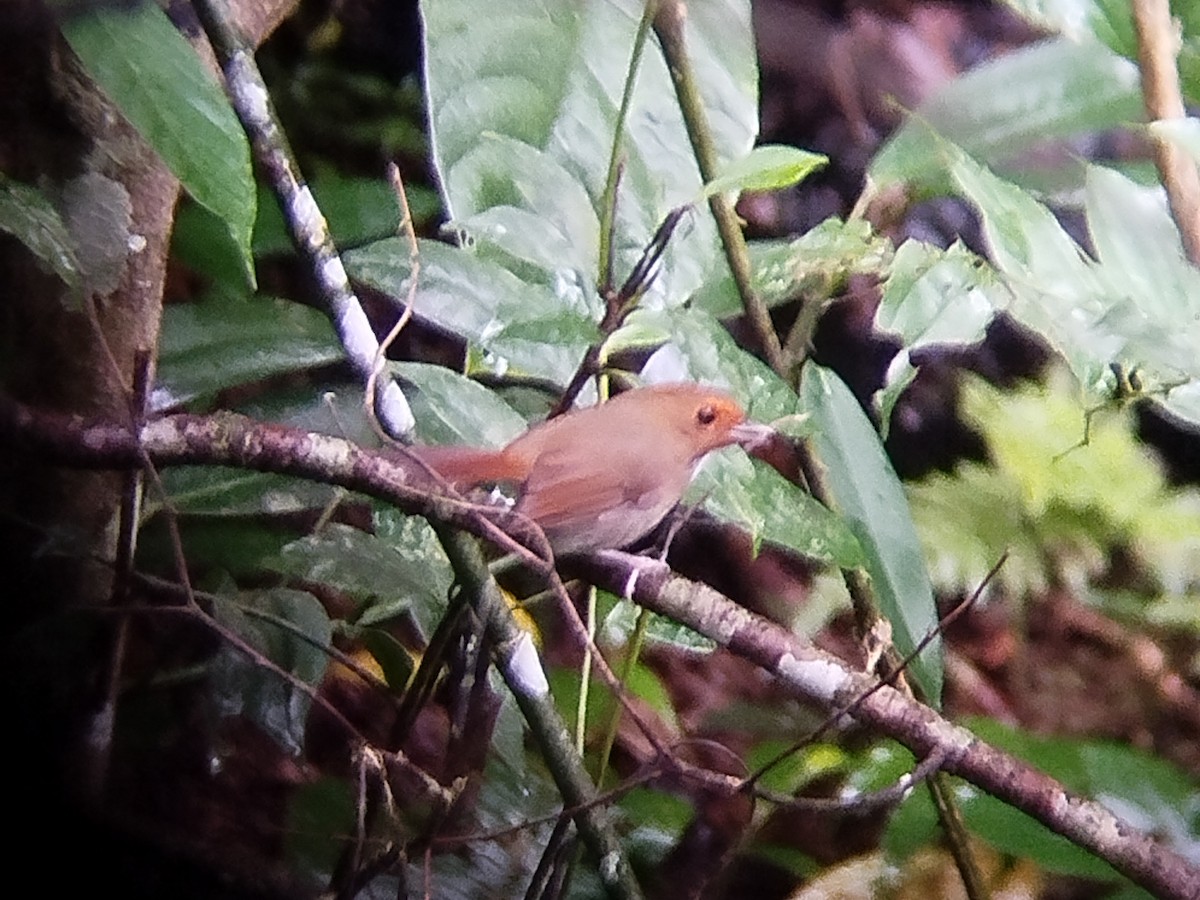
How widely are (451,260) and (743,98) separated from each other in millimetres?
207

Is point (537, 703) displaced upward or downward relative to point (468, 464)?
downward

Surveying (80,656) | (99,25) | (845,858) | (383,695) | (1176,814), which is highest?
(99,25)

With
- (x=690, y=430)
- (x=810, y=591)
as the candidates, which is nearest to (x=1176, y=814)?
(x=690, y=430)

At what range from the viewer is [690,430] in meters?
0.64

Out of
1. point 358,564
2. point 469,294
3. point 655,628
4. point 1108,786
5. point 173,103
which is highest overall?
point 173,103

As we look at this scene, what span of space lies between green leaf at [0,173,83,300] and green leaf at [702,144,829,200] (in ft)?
1.08

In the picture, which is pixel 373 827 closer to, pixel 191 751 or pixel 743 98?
pixel 191 751

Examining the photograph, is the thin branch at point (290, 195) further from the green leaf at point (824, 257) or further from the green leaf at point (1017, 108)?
the green leaf at point (1017, 108)

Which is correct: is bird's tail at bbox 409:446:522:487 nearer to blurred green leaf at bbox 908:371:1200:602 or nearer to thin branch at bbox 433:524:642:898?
thin branch at bbox 433:524:642:898

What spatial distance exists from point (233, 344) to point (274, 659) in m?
0.22

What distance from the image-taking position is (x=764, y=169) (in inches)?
19.7

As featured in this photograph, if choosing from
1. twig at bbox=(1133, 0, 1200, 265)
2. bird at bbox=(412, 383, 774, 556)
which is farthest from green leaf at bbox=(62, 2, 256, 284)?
twig at bbox=(1133, 0, 1200, 265)

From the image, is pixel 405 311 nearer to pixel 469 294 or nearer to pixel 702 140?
pixel 469 294

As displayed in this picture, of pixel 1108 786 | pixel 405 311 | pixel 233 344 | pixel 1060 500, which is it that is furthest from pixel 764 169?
pixel 1060 500
